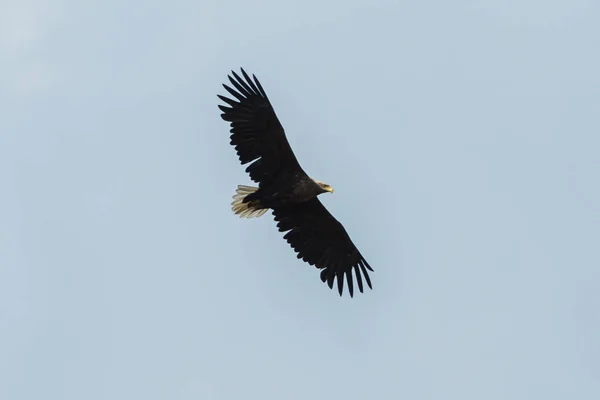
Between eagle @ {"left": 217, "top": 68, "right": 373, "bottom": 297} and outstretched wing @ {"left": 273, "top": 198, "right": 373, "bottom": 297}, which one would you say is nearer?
eagle @ {"left": 217, "top": 68, "right": 373, "bottom": 297}

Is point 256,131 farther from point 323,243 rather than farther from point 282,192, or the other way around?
point 323,243

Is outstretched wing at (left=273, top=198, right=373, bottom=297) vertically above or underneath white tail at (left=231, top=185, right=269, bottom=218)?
underneath

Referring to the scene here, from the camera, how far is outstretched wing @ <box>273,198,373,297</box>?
25.1 metres

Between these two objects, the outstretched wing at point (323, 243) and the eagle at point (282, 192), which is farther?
the outstretched wing at point (323, 243)

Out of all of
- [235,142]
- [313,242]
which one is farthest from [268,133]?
[313,242]

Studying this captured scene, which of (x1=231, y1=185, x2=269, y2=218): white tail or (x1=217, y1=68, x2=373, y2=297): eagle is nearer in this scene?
(x1=217, y1=68, x2=373, y2=297): eagle

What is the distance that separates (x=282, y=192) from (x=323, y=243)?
1829 millimetres

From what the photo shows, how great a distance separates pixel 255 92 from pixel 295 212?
2598 mm

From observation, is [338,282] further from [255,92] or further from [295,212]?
[255,92]

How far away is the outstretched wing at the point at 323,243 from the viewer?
25109 millimetres

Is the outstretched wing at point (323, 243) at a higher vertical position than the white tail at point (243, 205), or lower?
lower

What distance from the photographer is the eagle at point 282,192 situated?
2362cm

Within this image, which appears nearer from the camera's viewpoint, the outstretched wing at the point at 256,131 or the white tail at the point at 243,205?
the outstretched wing at the point at 256,131

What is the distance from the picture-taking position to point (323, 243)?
25.5 metres
